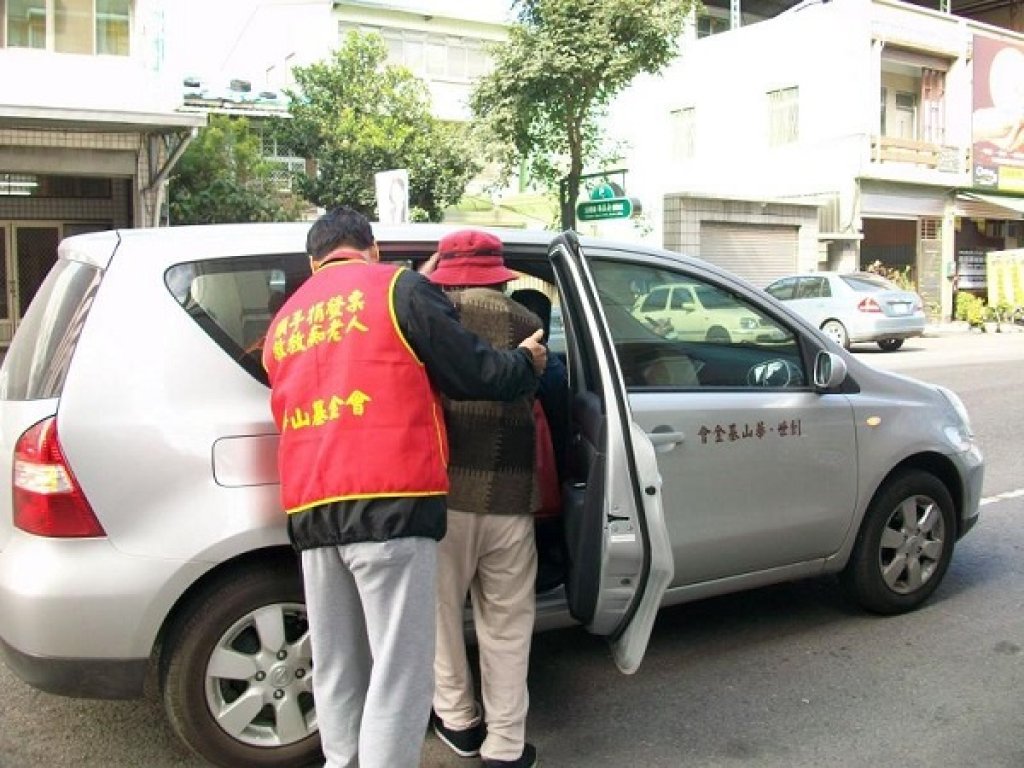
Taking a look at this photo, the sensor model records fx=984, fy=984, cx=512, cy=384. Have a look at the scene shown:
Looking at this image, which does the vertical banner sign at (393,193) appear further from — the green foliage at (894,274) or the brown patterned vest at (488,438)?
the green foliage at (894,274)

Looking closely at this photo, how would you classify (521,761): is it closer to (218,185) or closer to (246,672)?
(246,672)

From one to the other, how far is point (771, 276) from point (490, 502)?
21.4 metres

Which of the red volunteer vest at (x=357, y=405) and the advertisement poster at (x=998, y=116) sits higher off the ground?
the advertisement poster at (x=998, y=116)

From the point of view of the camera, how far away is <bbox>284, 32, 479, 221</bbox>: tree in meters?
26.3

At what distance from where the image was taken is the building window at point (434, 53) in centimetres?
3588

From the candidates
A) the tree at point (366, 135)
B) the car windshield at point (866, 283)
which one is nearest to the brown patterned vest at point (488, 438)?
the car windshield at point (866, 283)

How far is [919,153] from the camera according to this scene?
26078 mm

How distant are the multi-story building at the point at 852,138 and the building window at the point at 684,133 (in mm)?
45

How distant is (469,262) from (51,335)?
1335mm

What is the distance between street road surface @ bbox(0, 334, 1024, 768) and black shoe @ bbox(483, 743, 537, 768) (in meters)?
0.12

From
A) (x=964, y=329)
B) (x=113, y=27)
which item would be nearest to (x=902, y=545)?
(x=113, y=27)

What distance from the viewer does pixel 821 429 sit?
13.2ft

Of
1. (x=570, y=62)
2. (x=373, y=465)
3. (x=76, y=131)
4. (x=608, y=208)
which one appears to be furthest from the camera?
(x=570, y=62)

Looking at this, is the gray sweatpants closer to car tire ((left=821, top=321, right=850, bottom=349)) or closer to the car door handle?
the car door handle
